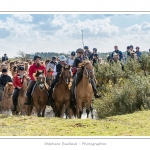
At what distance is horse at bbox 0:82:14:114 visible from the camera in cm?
1744

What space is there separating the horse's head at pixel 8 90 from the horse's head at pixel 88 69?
15.6 feet

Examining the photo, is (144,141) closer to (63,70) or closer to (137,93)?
(63,70)

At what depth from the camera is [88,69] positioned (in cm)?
1392

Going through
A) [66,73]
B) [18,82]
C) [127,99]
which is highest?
[66,73]

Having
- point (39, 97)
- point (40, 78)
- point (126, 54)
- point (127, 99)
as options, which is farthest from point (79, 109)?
point (126, 54)

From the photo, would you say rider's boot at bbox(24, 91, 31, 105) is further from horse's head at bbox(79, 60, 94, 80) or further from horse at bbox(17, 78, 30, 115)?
horse's head at bbox(79, 60, 94, 80)

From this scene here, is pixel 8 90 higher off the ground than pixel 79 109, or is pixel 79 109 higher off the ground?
pixel 8 90

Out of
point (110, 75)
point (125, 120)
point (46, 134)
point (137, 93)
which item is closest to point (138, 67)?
point (110, 75)

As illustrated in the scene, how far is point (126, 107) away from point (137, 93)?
0.83 m

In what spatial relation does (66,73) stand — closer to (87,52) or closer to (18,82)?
(18,82)

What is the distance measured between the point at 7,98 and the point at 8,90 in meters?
0.51

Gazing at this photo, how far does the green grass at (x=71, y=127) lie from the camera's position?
10086mm

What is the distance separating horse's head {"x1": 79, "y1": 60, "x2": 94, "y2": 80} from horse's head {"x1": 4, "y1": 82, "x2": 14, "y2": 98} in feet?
15.6

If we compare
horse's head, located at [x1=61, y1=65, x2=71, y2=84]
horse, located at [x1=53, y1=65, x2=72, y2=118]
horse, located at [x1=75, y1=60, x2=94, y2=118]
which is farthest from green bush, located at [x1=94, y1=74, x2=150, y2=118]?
horse's head, located at [x1=61, y1=65, x2=71, y2=84]
